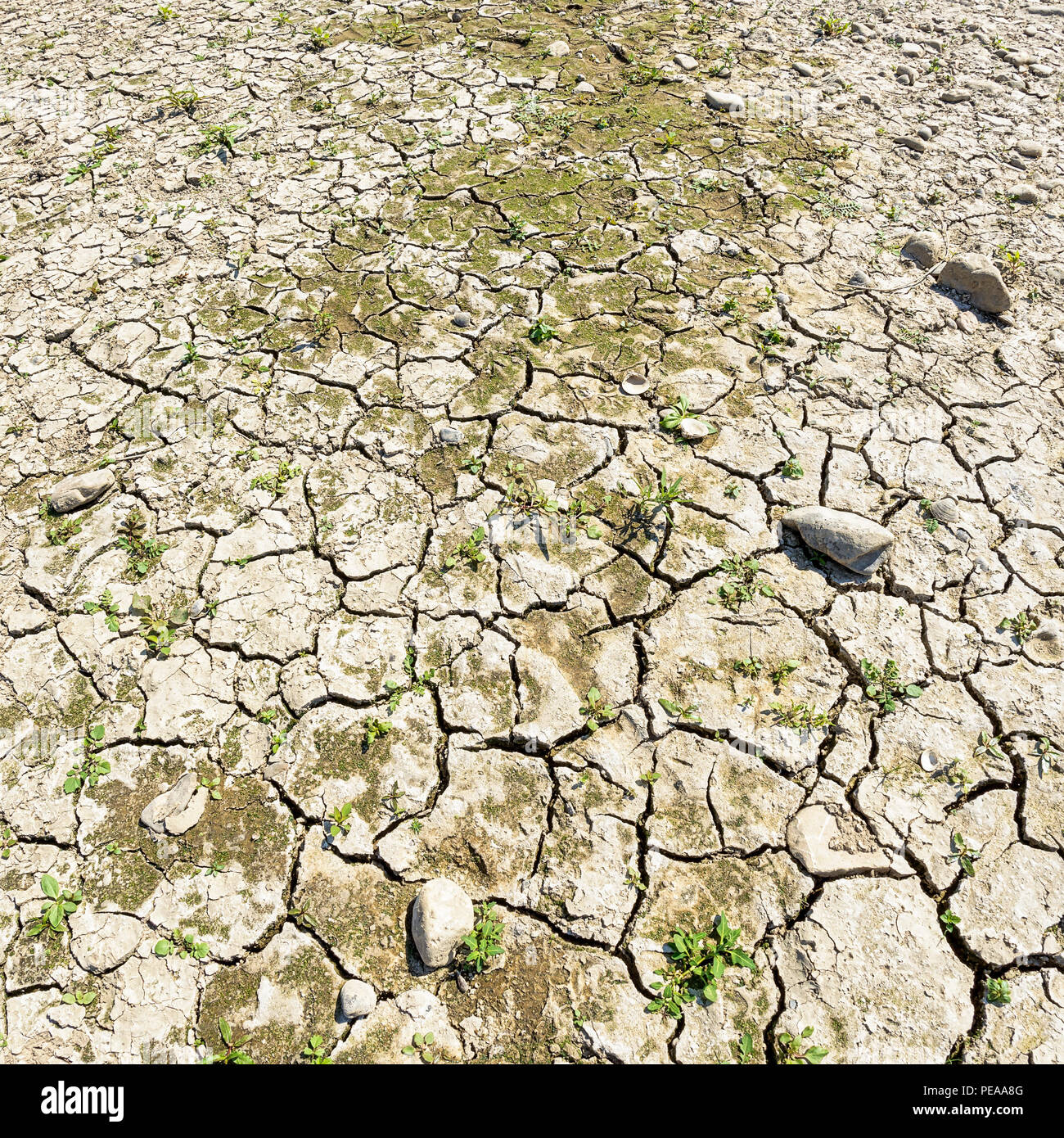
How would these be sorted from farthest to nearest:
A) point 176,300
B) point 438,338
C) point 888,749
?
1. point 176,300
2. point 438,338
3. point 888,749

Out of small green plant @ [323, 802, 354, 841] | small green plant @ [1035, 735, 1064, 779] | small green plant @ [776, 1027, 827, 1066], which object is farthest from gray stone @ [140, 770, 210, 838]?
small green plant @ [1035, 735, 1064, 779]

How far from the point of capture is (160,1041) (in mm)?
1977

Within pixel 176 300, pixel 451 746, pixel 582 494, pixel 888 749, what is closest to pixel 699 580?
pixel 582 494

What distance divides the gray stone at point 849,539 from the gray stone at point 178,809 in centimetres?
264

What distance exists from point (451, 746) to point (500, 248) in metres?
3.02

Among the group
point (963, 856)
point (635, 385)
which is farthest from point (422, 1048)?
point (635, 385)

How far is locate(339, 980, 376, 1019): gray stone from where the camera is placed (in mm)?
1998

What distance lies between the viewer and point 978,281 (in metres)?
3.77

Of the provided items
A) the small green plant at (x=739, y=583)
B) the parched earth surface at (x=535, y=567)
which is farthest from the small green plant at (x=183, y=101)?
the small green plant at (x=739, y=583)

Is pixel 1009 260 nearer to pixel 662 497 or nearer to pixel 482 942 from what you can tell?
pixel 662 497

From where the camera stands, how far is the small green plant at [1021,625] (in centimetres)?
270

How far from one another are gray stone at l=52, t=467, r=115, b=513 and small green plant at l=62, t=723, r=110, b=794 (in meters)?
1.17

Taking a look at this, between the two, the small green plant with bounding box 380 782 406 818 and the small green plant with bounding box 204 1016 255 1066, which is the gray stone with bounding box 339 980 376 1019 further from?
the small green plant with bounding box 380 782 406 818
